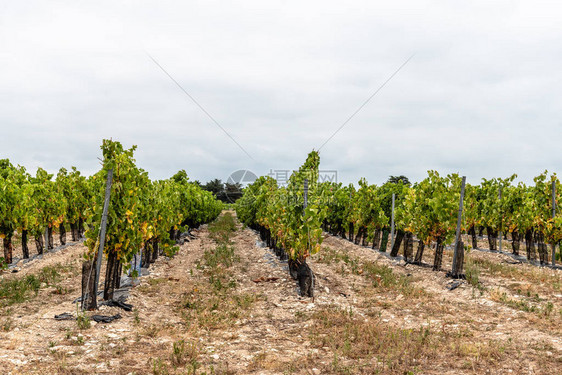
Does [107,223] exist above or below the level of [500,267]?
above

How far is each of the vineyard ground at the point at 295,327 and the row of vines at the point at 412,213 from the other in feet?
5.78

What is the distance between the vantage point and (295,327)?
8477mm

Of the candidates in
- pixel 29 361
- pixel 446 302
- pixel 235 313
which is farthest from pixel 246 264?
pixel 29 361

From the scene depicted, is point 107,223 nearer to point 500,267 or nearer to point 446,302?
point 446,302

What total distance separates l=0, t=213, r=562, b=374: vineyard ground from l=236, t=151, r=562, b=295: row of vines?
1.76m

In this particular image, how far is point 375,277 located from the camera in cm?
1400

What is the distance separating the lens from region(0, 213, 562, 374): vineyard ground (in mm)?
6047

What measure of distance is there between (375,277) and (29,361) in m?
11.2

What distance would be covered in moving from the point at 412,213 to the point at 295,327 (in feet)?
33.9

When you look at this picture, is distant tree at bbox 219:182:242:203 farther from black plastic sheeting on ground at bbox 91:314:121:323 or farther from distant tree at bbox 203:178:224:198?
black plastic sheeting on ground at bbox 91:314:121:323

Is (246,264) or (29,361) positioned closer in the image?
(29,361)

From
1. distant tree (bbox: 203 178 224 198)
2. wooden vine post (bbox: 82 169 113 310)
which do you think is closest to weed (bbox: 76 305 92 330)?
wooden vine post (bbox: 82 169 113 310)

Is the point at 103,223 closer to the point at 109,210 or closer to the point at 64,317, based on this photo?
the point at 109,210

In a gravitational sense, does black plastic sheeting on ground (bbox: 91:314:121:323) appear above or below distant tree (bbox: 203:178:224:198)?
below
